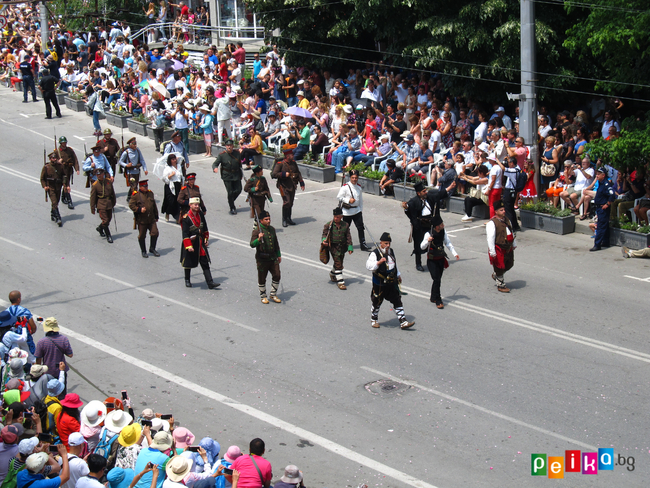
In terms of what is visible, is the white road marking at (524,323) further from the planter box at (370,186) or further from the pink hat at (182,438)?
the pink hat at (182,438)

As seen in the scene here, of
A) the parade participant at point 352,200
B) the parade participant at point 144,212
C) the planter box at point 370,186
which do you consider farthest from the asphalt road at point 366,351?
the planter box at point 370,186

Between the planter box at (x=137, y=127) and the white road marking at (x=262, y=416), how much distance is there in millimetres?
16252

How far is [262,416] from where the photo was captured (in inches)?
431

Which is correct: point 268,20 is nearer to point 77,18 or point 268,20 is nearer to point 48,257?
point 48,257

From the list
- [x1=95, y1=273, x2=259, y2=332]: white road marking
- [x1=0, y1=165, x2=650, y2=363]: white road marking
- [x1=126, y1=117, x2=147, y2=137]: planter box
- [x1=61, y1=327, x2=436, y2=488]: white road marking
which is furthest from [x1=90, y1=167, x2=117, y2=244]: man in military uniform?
[x1=126, y1=117, x2=147, y2=137]: planter box

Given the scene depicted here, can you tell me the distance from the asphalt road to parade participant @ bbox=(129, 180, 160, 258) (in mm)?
674

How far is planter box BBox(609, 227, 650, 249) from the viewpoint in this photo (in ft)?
55.8

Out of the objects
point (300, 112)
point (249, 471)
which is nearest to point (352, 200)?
point (300, 112)

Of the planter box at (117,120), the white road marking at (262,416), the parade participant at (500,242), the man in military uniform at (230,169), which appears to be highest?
the planter box at (117,120)

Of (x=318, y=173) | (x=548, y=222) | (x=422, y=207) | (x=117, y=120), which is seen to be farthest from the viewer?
(x=117, y=120)

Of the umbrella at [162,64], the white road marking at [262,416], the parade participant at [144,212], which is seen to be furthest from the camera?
the umbrella at [162,64]

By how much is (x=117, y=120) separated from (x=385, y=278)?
2000cm

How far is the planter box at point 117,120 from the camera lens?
99.8 feet

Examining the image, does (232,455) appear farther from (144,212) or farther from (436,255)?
(144,212)
